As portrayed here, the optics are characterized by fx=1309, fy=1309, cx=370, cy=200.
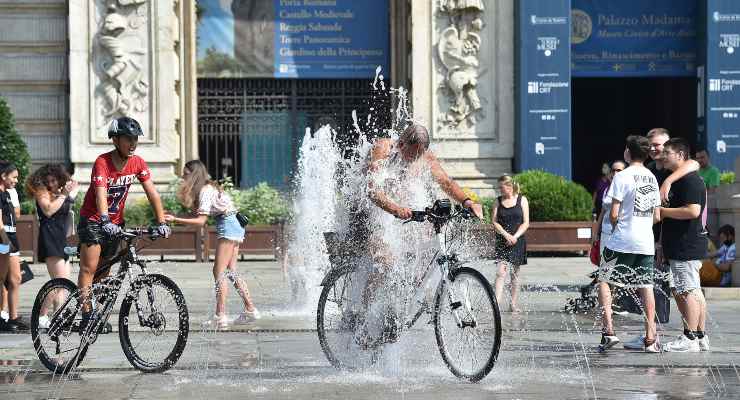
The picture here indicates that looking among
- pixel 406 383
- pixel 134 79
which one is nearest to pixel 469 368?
pixel 406 383

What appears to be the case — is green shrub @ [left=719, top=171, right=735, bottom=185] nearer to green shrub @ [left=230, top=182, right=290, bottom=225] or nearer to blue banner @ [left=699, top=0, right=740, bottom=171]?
blue banner @ [left=699, top=0, right=740, bottom=171]

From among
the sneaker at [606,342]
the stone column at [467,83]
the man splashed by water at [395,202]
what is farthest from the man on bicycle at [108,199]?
the stone column at [467,83]

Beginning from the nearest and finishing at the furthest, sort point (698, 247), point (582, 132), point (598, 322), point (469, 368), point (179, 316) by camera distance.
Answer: point (469, 368), point (179, 316), point (698, 247), point (598, 322), point (582, 132)

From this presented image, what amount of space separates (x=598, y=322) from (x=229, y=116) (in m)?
14.8

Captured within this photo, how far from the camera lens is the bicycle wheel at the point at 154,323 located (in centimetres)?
907

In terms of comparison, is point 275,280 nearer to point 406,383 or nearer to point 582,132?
point 406,383

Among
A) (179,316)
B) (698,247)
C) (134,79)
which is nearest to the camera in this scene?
(179,316)

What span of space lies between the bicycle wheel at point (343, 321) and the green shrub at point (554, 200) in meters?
14.3

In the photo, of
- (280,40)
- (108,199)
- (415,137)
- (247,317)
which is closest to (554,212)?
(280,40)

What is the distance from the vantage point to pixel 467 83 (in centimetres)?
2512

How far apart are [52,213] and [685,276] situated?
19.5 feet

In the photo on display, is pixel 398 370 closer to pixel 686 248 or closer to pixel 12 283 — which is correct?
pixel 686 248

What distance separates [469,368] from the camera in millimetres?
8445

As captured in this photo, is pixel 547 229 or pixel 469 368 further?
pixel 547 229
